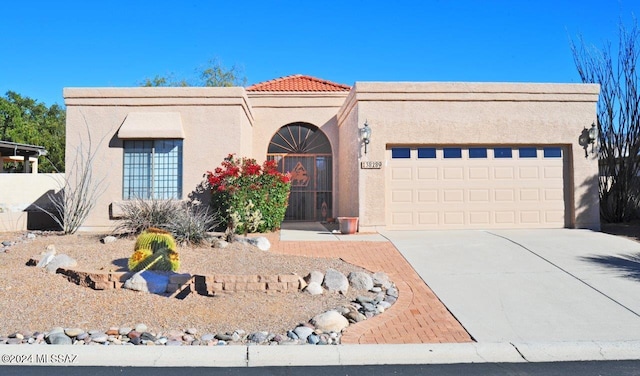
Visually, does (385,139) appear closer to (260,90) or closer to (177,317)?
(260,90)

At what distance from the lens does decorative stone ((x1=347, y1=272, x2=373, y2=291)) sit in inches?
298

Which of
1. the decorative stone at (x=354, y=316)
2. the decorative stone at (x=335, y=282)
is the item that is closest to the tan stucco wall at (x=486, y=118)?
the decorative stone at (x=335, y=282)

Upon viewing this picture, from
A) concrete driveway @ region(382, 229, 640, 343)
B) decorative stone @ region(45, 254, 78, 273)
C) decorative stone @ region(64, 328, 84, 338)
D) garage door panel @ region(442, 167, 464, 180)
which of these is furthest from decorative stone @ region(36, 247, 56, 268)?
garage door panel @ region(442, 167, 464, 180)

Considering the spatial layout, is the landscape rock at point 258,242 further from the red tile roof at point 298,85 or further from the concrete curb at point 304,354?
the red tile roof at point 298,85

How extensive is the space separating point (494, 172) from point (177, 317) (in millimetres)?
9594

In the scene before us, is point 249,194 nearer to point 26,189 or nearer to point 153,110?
point 153,110

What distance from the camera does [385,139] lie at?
42.1ft

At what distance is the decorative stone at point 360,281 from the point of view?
7559 millimetres

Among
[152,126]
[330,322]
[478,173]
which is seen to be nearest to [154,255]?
[330,322]

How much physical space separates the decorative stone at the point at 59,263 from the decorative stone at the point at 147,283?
1515mm

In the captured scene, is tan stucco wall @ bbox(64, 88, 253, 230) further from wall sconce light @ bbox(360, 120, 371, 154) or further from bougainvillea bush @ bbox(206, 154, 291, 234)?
wall sconce light @ bbox(360, 120, 371, 154)

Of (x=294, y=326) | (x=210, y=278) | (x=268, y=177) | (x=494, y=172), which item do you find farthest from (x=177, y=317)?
(x=494, y=172)

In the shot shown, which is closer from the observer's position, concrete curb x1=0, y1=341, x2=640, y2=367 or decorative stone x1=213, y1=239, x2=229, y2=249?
concrete curb x1=0, y1=341, x2=640, y2=367

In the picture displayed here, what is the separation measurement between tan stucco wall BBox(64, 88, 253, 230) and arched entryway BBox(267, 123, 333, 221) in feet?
10.3
